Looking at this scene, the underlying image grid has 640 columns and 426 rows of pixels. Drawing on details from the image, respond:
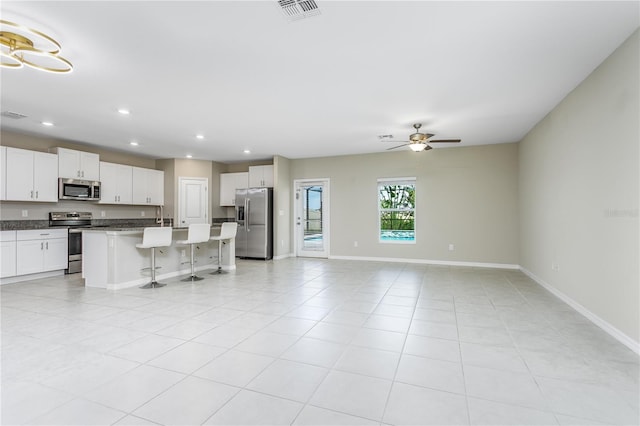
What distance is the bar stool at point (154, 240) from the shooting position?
183 inches

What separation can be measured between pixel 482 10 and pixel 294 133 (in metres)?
3.83

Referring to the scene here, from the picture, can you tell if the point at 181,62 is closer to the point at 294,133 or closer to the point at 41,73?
the point at 41,73

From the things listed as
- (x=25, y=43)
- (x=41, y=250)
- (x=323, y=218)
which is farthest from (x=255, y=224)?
(x=25, y=43)

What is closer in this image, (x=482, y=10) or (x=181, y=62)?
(x=482, y=10)

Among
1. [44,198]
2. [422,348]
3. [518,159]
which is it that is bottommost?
[422,348]

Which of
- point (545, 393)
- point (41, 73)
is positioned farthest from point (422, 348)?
point (41, 73)

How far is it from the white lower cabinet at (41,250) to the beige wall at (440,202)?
551cm

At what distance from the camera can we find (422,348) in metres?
2.64

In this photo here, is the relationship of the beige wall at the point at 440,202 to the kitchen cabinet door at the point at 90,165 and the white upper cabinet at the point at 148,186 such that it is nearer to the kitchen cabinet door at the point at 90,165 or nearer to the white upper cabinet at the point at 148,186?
the white upper cabinet at the point at 148,186

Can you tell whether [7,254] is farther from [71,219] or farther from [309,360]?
[309,360]

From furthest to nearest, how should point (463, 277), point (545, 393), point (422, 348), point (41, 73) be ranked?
point (463, 277)
point (41, 73)
point (422, 348)
point (545, 393)

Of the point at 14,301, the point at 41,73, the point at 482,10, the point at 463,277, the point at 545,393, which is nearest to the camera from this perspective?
the point at 545,393

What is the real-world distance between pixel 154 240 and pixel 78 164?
304cm

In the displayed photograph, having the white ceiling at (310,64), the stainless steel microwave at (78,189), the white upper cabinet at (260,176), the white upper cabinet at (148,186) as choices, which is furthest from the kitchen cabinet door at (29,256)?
the white upper cabinet at (260,176)
